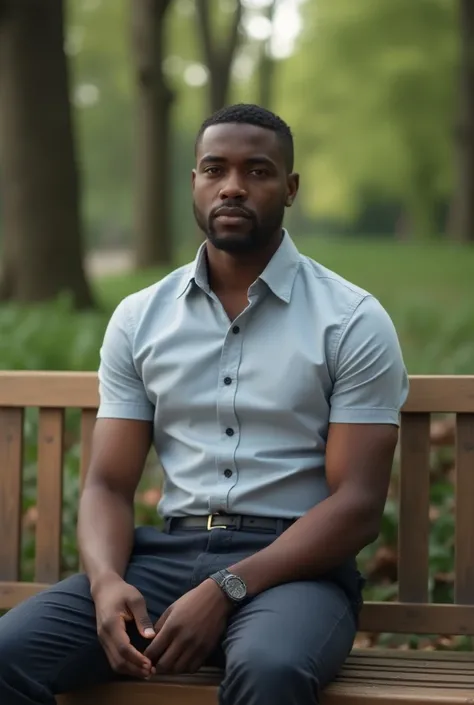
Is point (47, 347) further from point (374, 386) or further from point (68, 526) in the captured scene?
point (374, 386)

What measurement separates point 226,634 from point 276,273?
1.01 m

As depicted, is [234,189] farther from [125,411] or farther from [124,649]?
[124,649]

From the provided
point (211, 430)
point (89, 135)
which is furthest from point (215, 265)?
point (89, 135)

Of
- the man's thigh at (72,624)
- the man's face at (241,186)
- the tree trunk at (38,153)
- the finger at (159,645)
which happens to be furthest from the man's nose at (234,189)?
the tree trunk at (38,153)

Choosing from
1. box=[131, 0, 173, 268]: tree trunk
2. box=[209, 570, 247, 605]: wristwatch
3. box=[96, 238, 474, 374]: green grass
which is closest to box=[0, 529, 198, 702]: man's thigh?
box=[209, 570, 247, 605]: wristwatch

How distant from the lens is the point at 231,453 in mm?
3660

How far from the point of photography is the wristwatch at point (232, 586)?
3.37 m

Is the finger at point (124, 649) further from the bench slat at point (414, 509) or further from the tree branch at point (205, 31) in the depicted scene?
the tree branch at point (205, 31)

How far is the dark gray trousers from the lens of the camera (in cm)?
314

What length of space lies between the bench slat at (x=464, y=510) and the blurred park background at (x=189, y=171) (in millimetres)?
856

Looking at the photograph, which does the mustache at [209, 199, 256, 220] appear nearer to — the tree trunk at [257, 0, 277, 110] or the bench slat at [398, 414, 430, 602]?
the bench slat at [398, 414, 430, 602]

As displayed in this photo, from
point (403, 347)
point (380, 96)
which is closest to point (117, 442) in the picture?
point (403, 347)

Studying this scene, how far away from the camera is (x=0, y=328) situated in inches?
332

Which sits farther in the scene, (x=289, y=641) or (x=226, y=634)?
(x=226, y=634)
